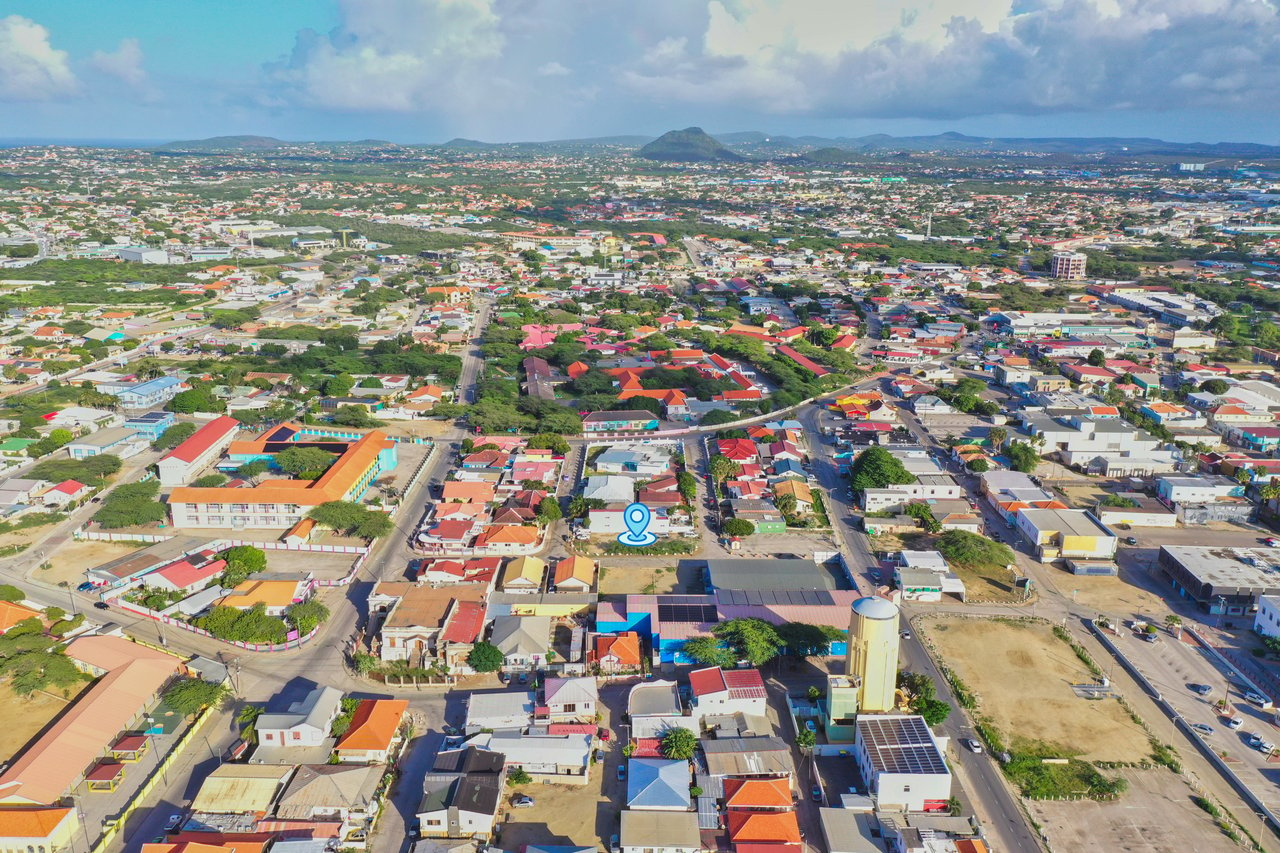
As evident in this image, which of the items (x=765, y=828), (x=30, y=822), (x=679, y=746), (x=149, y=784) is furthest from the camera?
(x=679, y=746)

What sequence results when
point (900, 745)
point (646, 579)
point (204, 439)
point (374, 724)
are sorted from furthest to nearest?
point (204, 439) < point (646, 579) < point (374, 724) < point (900, 745)

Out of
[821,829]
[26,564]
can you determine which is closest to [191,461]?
[26,564]

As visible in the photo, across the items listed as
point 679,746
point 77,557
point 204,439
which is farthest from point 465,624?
point 204,439

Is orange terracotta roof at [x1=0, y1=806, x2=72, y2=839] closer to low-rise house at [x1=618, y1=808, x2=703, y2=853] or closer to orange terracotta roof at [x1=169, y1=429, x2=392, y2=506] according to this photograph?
low-rise house at [x1=618, y1=808, x2=703, y2=853]

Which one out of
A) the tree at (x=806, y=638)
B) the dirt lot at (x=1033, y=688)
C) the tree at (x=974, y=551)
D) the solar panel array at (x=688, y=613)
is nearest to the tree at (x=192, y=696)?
the solar panel array at (x=688, y=613)

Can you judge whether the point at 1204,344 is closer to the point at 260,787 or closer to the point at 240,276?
the point at 260,787

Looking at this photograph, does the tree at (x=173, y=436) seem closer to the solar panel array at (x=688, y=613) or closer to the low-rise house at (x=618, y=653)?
the low-rise house at (x=618, y=653)

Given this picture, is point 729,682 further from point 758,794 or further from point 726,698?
point 758,794
